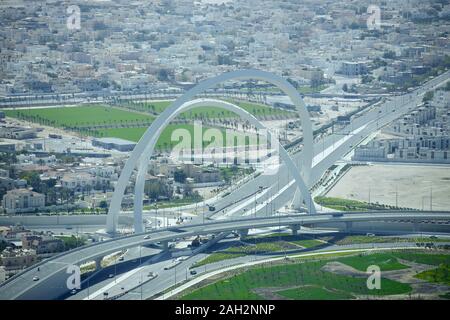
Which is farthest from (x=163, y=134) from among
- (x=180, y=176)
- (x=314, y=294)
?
(x=314, y=294)

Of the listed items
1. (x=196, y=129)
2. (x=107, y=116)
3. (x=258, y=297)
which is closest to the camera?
(x=258, y=297)

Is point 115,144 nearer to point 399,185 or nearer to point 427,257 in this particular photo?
point 399,185

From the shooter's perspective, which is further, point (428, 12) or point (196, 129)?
point (428, 12)

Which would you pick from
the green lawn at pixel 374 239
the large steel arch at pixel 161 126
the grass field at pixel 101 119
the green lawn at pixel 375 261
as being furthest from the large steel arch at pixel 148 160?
the grass field at pixel 101 119

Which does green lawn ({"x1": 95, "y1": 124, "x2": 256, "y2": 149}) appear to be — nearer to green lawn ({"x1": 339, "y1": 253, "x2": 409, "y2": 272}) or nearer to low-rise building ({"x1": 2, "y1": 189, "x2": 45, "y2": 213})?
low-rise building ({"x1": 2, "y1": 189, "x2": 45, "y2": 213})
